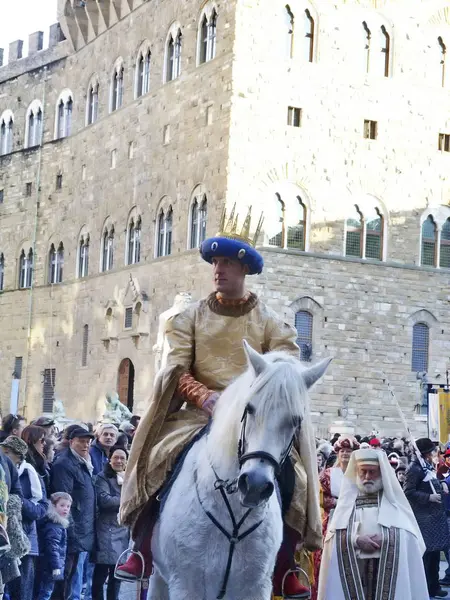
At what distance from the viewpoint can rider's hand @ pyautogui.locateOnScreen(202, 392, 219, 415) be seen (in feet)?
20.2

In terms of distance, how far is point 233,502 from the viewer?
5660 mm

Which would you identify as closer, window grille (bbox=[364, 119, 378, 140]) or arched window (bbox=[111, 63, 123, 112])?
window grille (bbox=[364, 119, 378, 140])

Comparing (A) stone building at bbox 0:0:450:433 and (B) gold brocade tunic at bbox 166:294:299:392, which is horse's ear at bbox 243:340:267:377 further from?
(A) stone building at bbox 0:0:450:433

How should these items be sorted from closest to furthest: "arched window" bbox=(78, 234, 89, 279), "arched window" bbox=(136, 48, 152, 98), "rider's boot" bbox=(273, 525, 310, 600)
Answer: "rider's boot" bbox=(273, 525, 310, 600) → "arched window" bbox=(136, 48, 152, 98) → "arched window" bbox=(78, 234, 89, 279)

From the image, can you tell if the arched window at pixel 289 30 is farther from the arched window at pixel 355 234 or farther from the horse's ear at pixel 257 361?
the horse's ear at pixel 257 361

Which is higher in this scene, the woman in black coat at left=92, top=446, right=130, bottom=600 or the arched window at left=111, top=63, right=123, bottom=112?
the arched window at left=111, top=63, right=123, bottom=112

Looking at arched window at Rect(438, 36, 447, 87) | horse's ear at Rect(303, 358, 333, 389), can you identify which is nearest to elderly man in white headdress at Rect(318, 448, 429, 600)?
horse's ear at Rect(303, 358, 333, 389)

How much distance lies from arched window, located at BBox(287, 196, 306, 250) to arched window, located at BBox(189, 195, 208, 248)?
2.14 m

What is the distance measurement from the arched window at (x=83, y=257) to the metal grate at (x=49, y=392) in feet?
11.0

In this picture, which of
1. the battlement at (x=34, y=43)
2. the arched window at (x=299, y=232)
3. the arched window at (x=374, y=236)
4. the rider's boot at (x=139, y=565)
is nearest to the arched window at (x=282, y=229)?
the arched window at (x=299, y=232)

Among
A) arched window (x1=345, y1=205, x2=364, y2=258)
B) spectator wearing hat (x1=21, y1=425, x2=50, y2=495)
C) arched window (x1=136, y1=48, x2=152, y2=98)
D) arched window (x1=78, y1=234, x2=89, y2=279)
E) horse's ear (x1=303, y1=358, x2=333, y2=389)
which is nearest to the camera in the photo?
horse's ear (x1=303, y1=358, x2=333, y2=389)

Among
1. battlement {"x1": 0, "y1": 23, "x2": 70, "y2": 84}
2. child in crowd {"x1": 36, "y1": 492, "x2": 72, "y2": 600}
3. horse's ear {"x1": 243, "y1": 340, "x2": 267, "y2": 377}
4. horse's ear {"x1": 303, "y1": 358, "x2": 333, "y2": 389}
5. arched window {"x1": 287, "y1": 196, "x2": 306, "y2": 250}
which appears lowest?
child in crowd {"x1": 36, "y1": 492, "x2": 72, "y2": 600}

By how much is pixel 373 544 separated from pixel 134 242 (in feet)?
85.1

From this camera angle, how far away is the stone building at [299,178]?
2927 cm
